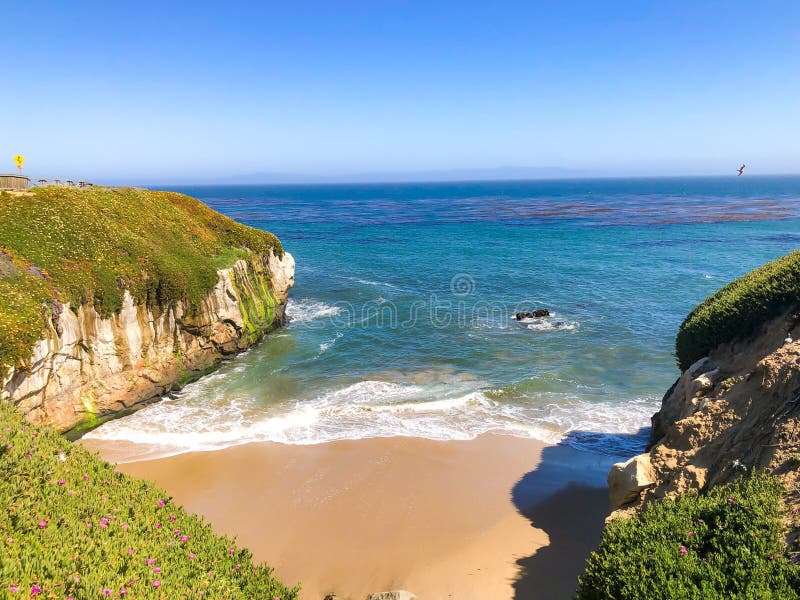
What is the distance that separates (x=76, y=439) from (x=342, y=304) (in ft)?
78.6

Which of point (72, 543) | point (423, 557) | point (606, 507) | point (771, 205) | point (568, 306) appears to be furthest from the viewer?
point (771, 205)

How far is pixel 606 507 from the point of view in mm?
16219

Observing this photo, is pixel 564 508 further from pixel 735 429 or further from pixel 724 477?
pixel 735 429

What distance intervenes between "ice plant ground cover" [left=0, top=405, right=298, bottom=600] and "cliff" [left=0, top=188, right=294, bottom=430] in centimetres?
885

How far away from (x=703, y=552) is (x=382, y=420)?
14.9 metres

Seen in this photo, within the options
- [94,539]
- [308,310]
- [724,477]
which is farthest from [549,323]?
[94,539]

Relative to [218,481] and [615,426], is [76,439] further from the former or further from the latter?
[615,426]

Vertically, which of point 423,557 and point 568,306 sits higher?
point 568,306

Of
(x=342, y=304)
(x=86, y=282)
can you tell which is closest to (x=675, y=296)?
(x=342, y=304)

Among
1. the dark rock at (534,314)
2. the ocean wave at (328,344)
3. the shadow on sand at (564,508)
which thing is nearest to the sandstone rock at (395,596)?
the shadow on sand at (564,508)

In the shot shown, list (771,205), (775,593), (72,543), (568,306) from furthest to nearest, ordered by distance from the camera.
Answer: (771,205)
(568,306)
(72,543)
(775,593)

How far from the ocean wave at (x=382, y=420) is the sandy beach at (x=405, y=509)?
35.3 inches

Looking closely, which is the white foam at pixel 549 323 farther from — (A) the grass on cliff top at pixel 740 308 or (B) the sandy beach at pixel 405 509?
(B) the sandy beach at pixel 405 509

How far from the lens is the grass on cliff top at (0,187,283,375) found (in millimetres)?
19609
